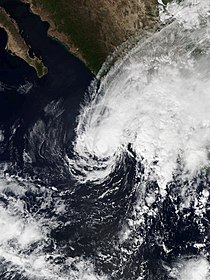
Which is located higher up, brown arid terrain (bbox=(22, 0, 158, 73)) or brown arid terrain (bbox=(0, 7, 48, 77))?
brown arid terrain (bbox=(22, 0, 158, 73))

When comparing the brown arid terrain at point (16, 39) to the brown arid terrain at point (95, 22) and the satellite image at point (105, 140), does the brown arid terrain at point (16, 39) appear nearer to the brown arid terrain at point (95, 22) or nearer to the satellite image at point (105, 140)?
the satellite image at point (105, 140)

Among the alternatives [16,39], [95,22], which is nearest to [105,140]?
[95,22]

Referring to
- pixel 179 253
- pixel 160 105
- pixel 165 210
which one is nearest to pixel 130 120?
pixel 160 105

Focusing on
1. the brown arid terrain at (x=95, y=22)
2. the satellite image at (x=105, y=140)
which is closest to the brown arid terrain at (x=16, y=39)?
the satellite image at (x=105, y=140)

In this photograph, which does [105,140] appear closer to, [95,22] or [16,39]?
[95,22]

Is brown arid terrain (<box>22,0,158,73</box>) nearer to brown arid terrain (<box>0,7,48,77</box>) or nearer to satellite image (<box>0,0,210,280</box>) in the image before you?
satellite image (<box>0,0,210,280</box>)

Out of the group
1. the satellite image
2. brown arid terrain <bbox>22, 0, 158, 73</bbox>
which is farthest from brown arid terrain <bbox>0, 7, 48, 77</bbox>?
brown arid terrain <bbox>22, 0, 158, 73</bbox>
